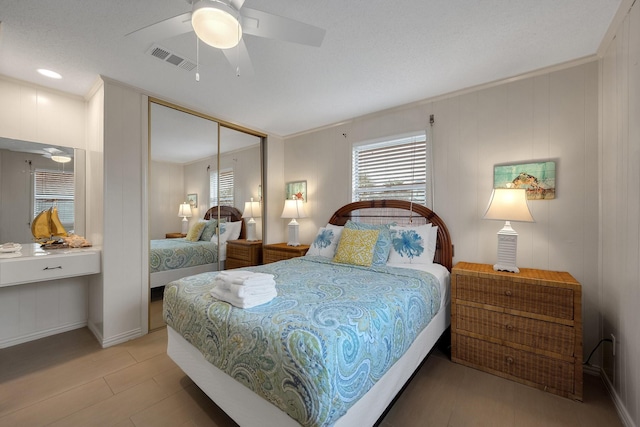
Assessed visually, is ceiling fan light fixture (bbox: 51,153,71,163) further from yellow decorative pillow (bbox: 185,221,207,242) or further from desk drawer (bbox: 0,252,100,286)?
yellow decorative pillow (bbox: 185,221,207,242)

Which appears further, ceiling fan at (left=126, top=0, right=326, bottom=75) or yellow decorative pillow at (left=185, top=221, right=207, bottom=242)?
yellow decorative pillow at (left=185, top=221, right=207, bottom=242)

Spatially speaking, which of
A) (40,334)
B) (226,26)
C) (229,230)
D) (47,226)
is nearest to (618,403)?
(226,26)

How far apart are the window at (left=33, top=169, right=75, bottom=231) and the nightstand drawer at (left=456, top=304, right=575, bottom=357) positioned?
4053 mm

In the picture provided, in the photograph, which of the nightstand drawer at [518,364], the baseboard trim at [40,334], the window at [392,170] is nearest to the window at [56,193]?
the baseboard trim at [40,334]

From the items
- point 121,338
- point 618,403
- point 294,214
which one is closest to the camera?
point 618,403

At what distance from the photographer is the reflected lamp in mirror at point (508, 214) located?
2.10 metres

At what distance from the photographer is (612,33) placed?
1807mm

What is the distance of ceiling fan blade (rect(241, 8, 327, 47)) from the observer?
1315 millimetres

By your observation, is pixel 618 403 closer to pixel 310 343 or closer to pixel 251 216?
pixel 310 343

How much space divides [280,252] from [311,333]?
2517 mm

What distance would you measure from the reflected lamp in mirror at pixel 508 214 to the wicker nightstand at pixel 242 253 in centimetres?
293

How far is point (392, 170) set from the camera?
3.19m

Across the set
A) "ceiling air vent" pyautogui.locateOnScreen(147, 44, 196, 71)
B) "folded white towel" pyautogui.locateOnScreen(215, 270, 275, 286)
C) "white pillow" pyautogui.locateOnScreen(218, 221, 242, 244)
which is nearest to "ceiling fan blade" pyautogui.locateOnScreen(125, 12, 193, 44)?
"ceiling air vent" pyautogui.locateOnScreen(147, 44, 196, 71)

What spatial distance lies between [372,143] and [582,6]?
2.02m
